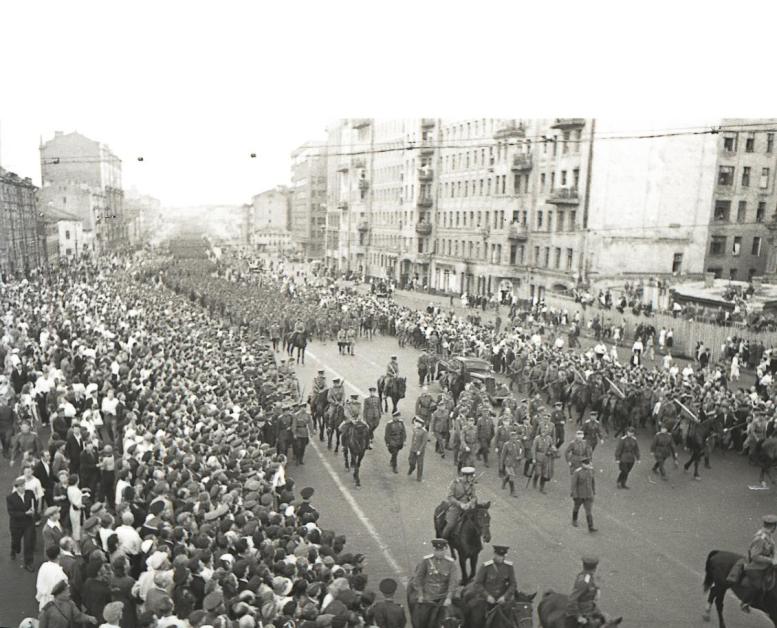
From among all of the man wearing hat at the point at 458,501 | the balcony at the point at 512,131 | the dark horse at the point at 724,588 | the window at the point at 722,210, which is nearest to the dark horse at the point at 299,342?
the man wearing hat at the point at 458,501

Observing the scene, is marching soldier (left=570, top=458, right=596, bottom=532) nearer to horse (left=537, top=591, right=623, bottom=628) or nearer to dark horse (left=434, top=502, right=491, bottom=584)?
dark horse (left=434, top=502, right=491, bottom=584)

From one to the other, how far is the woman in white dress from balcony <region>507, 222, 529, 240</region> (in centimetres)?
3849

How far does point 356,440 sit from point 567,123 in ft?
103

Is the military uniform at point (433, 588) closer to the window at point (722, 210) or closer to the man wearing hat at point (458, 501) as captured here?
the man wearing hat at point (458, 501)

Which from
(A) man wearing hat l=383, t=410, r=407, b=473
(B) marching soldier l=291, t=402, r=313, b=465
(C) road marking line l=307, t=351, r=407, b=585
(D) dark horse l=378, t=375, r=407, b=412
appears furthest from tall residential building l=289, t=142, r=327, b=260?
(A) man wearing hat l=383, t=410, r=407, b=473

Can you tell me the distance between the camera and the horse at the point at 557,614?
7523 mm

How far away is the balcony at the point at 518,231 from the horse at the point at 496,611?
130 feet

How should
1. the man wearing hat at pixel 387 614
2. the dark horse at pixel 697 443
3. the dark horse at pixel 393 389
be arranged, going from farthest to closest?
the dark horse at pixel 393 389
the dark horse at pixel 697 443
the man wearing hat at pixel 387 614

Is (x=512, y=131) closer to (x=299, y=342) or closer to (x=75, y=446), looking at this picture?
(x=299, y=342)

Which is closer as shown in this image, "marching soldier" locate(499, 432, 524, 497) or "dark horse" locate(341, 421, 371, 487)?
"marching soldier" locate(499, 432, 524, 497)

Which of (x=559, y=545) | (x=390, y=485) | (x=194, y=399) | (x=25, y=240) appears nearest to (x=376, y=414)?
(x=390, y=485)

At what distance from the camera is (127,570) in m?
7.61

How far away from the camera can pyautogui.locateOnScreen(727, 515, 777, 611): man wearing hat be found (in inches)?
335

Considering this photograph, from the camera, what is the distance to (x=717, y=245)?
144ft
